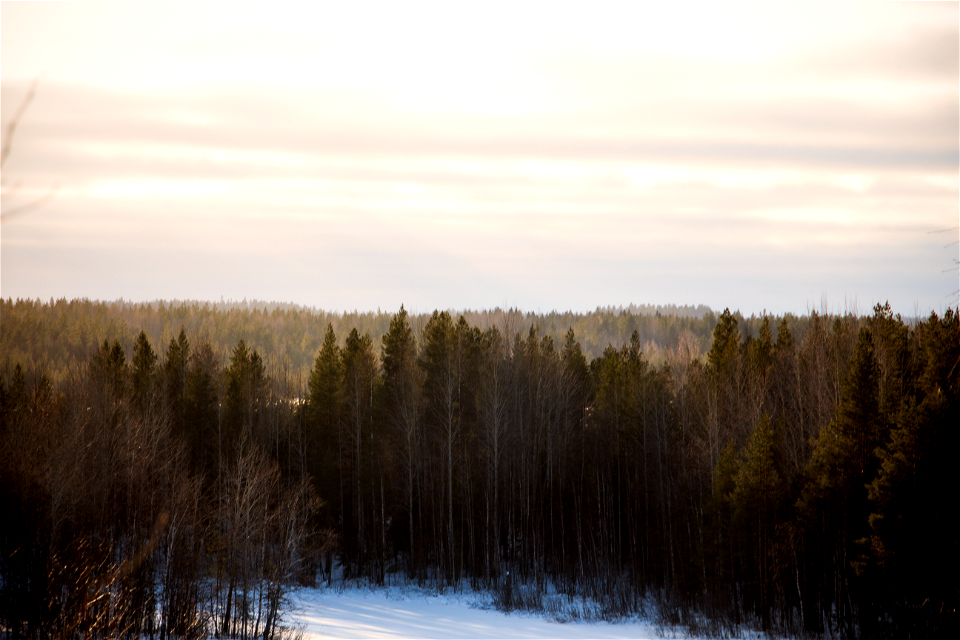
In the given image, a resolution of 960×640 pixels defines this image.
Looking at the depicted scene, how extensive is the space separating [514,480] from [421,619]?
595 inches

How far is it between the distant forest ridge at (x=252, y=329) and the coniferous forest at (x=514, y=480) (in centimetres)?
4300

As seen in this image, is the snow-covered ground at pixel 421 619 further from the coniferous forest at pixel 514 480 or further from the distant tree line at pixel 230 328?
the distant tree line at pixel 230 328

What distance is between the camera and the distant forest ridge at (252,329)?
11212cm

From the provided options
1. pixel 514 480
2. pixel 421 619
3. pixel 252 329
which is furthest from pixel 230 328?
pixel 421 619

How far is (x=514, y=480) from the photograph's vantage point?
5631cm

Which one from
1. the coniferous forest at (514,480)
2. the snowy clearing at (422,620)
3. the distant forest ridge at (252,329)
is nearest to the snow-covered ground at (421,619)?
the snowy clearing at (422,620)

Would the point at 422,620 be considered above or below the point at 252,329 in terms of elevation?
below

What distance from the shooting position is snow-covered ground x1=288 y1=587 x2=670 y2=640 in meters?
38.9

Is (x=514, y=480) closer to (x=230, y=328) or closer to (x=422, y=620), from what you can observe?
(x=422, y=620)

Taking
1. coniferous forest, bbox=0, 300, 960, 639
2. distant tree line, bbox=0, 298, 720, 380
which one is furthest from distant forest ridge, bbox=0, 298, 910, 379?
coniferous forest, bbox=0, 300, 960, 639

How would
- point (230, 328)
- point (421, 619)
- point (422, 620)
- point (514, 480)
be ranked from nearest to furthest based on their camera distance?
point (422, 620) < point (421, 619) < point (514, 480) < point (230, 328)

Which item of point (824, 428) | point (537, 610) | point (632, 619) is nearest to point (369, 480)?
point (537, 610)

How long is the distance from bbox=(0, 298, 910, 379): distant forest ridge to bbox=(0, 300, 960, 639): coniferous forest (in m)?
43.0

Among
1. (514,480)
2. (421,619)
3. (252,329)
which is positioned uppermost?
(252,329)
